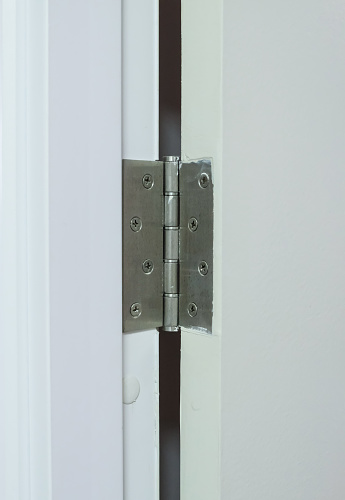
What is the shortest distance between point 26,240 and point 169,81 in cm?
23

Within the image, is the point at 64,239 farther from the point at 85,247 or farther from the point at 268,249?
the point at 268,249

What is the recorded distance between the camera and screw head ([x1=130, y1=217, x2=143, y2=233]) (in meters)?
0.55

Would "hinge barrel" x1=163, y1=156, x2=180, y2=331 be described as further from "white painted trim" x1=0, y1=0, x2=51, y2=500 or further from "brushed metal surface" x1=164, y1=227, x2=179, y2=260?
"white painted trim" x1=0, y1=0, x2=51, y2=500

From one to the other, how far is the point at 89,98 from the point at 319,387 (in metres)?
0.40

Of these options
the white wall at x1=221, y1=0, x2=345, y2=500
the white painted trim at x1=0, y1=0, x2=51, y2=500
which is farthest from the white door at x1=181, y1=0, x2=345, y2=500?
the white painted trim at x1=0, y1=0, x2=51, y2=500

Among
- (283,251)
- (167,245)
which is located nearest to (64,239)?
(167,245)

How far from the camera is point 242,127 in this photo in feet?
1.78

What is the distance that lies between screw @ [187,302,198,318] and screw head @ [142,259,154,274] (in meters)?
0.05

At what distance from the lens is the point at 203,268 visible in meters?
0.55

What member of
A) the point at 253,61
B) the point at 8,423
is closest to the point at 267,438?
the point at 8,423

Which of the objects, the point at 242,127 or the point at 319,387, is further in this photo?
the point at 319,387

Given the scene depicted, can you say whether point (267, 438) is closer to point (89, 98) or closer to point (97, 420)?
point (97, 420)

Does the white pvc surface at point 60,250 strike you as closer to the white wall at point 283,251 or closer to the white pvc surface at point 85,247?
the white pvc surface at point 85,247

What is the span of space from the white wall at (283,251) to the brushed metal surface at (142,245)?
0.23 feet
